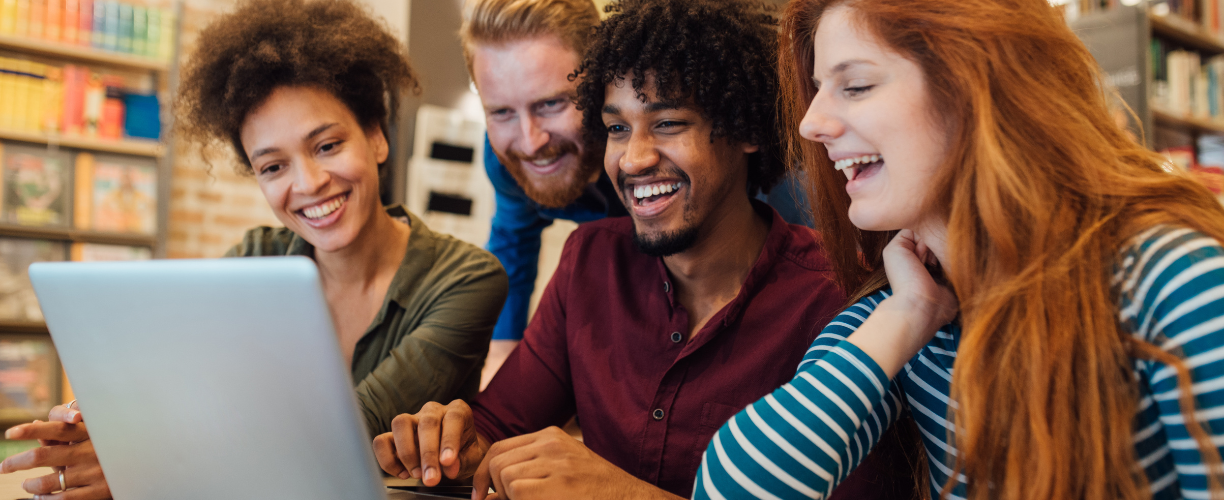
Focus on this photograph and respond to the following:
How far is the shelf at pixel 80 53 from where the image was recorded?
10.6ft

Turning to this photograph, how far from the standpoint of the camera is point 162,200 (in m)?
3.58

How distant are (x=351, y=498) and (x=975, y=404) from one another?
65 centimetres

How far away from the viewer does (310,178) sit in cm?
158

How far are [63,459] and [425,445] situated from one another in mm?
532

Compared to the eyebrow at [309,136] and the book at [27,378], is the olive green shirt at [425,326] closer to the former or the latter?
the eyebrow at [309,136]

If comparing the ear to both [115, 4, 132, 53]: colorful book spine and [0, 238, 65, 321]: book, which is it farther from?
[115, 4, 132, 53]: colorful book spine

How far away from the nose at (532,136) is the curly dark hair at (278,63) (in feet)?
1.10

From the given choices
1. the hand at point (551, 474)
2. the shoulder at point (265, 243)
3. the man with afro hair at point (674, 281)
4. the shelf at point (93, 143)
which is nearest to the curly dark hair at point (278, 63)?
the shoulder at point (265, 243)

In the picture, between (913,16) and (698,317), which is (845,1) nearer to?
(913,16)

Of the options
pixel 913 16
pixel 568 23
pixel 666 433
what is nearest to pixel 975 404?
pixel 913 16

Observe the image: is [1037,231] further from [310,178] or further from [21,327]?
[21,327]

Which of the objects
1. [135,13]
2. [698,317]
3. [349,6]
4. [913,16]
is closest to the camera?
[913,16]

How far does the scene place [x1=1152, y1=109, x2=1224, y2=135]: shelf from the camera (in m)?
3.41

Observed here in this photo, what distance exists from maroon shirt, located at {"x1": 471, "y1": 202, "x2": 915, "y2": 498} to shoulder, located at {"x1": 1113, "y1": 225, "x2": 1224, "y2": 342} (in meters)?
0.51
